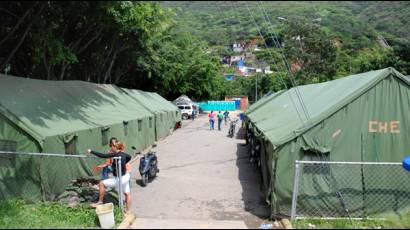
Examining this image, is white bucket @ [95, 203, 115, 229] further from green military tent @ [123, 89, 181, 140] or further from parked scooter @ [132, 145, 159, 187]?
green military tent @ [123, 89, 181, 140]

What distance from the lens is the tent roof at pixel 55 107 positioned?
35.9 feet

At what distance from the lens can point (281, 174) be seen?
31.1 feet

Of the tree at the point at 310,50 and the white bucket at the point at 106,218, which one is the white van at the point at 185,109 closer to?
the tree at the point at 310,50

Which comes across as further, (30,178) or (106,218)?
(30,178)

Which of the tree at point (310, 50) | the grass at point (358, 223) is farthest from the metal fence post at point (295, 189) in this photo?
the tree at point (310, 50)

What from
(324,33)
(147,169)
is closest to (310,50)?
(324,33)

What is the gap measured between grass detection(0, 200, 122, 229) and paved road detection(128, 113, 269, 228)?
1007mm

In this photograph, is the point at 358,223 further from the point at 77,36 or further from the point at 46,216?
the point at 77,36

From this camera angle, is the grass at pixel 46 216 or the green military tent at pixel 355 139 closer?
the grass at pixel 46 216

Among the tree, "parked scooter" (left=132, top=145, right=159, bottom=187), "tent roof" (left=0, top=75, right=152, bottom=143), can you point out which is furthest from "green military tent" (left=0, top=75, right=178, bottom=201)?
the tree

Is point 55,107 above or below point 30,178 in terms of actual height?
above

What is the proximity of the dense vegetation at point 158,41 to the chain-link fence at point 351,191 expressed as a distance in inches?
156

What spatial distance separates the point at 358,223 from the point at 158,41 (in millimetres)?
29703

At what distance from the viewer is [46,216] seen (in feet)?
29.1
